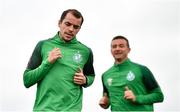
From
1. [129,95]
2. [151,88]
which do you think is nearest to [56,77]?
[129,95]

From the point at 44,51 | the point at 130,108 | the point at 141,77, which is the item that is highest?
the point at 44,51

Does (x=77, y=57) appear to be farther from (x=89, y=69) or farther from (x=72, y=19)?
(x=72, y=19)

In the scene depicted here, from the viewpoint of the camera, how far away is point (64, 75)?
6586 millimetres

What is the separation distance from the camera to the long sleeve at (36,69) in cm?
643

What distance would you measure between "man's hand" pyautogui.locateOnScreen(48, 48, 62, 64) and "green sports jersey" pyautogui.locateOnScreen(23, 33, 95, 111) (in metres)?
0.07

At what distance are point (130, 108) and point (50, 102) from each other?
1.38 meters

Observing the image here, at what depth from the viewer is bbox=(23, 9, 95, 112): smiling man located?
6.49 m

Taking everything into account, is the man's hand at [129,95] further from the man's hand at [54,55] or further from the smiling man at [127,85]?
the man's hand at [54,55]

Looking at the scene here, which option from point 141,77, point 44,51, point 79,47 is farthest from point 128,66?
point 44,51

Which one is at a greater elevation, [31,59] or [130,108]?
[31,59]

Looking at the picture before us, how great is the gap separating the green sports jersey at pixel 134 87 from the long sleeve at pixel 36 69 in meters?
1.32

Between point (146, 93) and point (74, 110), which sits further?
point (146, 93)

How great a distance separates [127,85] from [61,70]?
1.19m

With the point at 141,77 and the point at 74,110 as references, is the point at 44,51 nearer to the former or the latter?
the point at 74,110
